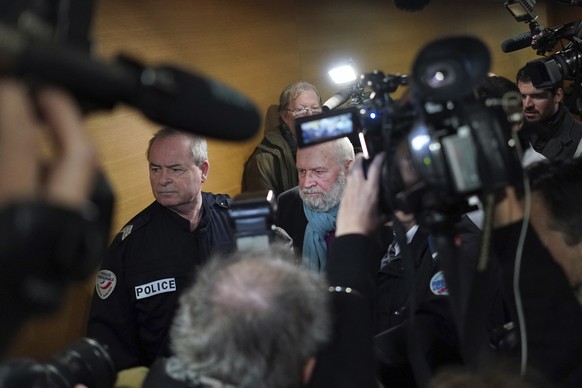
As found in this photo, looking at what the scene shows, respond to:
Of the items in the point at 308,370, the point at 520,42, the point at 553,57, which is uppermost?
the point at 520,42

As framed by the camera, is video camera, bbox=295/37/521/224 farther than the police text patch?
No

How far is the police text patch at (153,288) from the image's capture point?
210 cm

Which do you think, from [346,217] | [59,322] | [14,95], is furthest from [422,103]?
[59,322]

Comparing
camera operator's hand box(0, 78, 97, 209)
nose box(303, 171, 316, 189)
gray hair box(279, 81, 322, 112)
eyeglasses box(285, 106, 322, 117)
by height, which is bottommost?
camera operator's hand box(0, 78, 97, 209)

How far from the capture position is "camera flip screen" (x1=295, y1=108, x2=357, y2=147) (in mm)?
1364

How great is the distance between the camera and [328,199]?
7.45 ft

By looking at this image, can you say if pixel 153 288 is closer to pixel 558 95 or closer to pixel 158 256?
pixel 158 256

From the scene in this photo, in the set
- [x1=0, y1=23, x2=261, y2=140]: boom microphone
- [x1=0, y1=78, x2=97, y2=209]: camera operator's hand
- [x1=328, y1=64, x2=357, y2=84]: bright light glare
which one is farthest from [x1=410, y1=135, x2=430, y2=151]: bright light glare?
[x1=328, y1=64, x2=357, y2=84]: bright light glare

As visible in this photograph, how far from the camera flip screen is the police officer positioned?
0.76m

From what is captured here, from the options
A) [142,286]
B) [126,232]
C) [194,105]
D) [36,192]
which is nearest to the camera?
[36,192]

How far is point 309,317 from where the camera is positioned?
105cm

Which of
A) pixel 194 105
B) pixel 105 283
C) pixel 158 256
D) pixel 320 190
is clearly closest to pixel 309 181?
pixel 320 190

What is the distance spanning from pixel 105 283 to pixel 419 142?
1321mm

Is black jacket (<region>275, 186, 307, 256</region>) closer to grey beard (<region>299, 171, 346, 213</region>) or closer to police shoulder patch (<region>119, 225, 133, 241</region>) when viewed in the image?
grey beard (<region>299, 171, 346, 213</region>)
